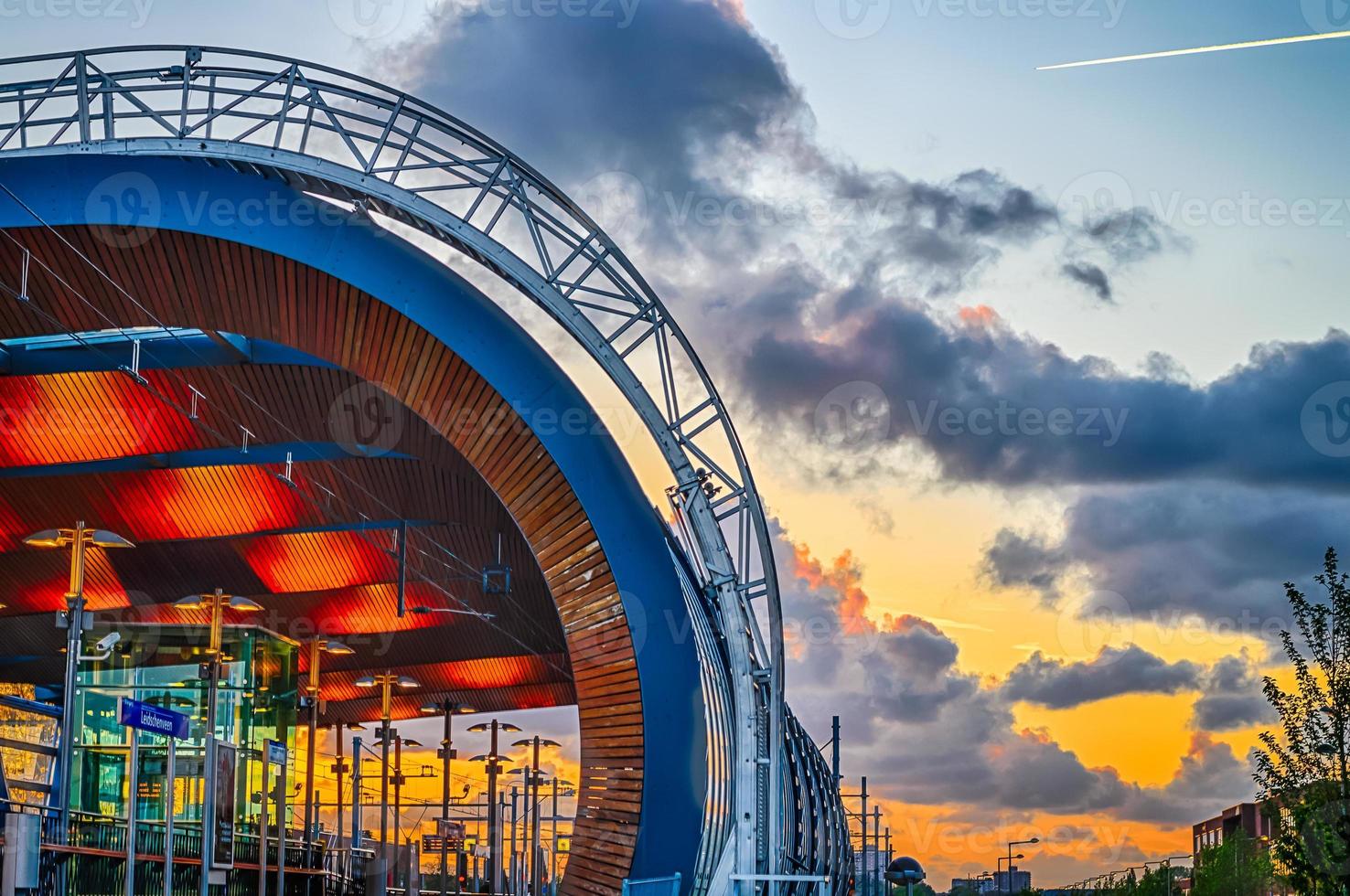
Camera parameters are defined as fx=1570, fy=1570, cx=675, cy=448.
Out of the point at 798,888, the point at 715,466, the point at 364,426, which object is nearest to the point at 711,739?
the point at 798,888

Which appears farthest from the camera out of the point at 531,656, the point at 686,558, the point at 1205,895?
the point at 1205,895

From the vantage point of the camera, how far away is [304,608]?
39.2m

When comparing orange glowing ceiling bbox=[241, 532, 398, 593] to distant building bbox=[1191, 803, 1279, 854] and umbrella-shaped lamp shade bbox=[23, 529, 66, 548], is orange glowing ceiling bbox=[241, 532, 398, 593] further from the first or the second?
distant building bbox=[1191, 803, 1279, 854]

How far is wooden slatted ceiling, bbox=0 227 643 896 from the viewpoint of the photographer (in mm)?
22344

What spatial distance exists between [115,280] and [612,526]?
27.7ft

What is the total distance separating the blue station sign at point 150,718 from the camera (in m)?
17.1

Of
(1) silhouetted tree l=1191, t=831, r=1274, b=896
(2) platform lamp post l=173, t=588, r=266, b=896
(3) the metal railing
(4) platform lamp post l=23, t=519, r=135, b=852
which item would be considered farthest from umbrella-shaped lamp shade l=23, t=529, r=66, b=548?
(1) silhouetted tree l=1191, t=831, r=1274, b=896

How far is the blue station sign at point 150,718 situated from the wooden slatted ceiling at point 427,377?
6.42 metres

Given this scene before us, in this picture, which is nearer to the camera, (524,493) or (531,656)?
(524,493)

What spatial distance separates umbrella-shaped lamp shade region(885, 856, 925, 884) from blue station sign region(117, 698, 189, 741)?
23.7 meters

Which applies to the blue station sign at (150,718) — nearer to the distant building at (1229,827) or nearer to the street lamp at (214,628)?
the street lamp at (214,628)

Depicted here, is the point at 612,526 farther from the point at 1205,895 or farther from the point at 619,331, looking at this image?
the point at 1205,895

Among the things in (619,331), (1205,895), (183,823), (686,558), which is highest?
(619,331)

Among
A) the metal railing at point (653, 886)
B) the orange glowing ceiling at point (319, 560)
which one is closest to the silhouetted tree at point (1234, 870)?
the orange glowing ceiling at point (319, 560)
